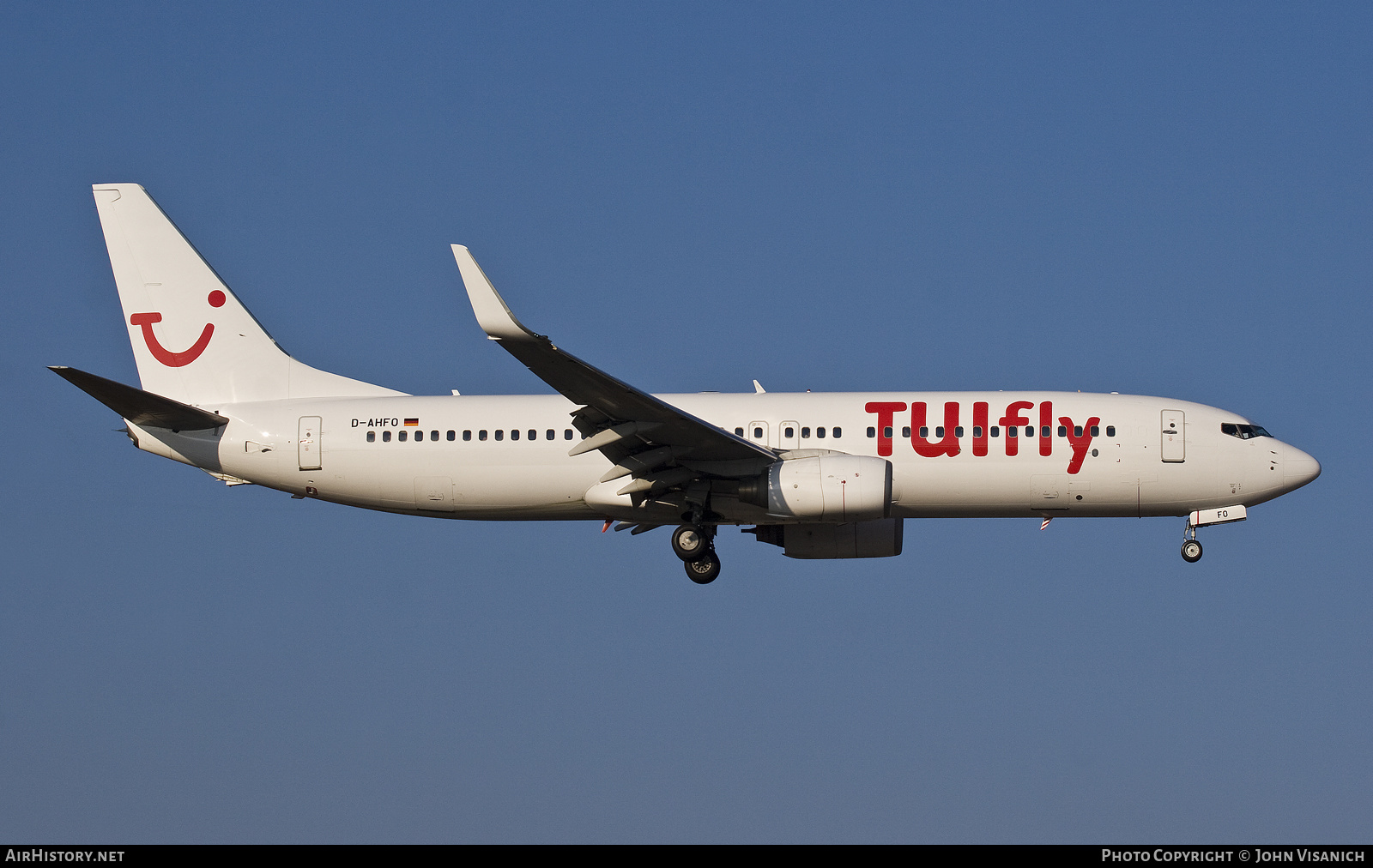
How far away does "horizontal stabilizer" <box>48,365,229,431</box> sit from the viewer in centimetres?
3547

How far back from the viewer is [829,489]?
34.8 m

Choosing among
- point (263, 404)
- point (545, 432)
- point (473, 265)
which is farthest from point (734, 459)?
point (263, 404)

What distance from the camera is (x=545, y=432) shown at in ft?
123

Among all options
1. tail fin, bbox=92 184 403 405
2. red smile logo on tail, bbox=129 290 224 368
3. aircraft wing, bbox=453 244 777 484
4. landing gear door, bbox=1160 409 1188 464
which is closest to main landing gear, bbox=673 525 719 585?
aircraft wing, bbox=453 244 777 484

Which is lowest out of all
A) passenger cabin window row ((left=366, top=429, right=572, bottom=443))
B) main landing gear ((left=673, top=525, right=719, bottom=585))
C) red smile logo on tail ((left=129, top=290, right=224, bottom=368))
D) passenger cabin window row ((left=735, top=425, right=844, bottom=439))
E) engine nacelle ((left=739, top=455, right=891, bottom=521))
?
main landing gear ((left=673, top=525, right=719, bottom=585))

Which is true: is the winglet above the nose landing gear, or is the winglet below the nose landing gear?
above

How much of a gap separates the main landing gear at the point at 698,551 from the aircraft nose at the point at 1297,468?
1298cm

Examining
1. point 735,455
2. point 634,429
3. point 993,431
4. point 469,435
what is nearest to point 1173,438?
point 993,431

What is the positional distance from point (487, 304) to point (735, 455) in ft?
25.9

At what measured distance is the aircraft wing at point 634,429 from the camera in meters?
32.5

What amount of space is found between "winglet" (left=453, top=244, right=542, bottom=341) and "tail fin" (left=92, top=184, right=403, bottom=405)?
34.1ft

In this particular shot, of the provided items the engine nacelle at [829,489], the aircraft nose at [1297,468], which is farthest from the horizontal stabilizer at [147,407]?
the aircraft nose at [1297,468]

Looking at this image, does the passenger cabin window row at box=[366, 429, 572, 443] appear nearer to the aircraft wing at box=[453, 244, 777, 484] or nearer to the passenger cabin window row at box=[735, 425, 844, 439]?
the aircraft wing at box=[453, 244, 777, 484]

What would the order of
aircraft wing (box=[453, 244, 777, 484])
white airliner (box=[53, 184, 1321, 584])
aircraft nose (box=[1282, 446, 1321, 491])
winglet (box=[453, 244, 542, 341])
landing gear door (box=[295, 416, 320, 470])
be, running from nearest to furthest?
1. winglet (box=[453, 244, 542, 341])
2. aircraft wing (box=[453, 244, 777, 484])
3. white airliner (box=[53, 184, 1321, 584])
4. aircraft nose (box=[1282, 446, 1321, 491])
5. landing gear door (box=[295, 416, 320, 470])
